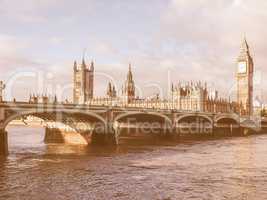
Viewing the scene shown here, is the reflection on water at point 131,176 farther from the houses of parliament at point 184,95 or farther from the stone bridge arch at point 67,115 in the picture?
the houses of parliament at point 184,95

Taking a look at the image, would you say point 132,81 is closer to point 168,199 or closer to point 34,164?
point 34,164

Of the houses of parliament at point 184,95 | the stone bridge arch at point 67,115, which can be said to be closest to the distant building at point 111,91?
the houses of parliament at point 184,95

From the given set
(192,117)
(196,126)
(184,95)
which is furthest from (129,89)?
(192,117)

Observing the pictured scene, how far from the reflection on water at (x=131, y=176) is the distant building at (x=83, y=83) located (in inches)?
4310

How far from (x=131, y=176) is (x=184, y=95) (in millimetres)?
90163

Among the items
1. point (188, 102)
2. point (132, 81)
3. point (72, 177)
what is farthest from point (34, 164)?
point (132, 81)

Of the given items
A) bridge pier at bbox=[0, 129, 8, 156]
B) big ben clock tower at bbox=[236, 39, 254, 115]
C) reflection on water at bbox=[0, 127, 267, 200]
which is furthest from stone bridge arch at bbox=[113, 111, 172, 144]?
big ben clock tower at bbox=[236, 39, 254, 115]

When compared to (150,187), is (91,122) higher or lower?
higher

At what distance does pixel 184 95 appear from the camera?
4616 inches

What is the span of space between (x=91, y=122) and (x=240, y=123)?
54.1 metres

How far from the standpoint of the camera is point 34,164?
1337 inches

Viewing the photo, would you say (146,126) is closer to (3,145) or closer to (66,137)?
(66,137)

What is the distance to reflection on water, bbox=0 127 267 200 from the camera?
2320 centimetres

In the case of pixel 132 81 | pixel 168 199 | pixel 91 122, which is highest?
pixel 132 81
